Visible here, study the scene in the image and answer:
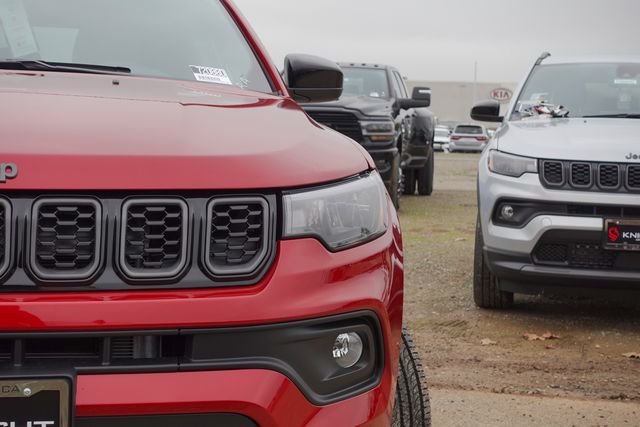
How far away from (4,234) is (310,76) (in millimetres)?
1812

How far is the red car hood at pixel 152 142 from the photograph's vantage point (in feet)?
6.81

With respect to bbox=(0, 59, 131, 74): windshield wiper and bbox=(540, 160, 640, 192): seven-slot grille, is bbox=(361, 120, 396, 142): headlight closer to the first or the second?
bbox=(540, 160, 640, 192): seven-slot grille

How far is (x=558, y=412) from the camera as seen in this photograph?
416 centimetres

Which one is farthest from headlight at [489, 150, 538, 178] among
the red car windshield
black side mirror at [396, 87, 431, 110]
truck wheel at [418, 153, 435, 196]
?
truck wheel at [418, 153, 435, 196]

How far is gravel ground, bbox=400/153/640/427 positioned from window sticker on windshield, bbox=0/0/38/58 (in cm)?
211

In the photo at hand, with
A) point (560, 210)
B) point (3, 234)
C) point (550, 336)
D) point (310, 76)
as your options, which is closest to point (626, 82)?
point (560, 210)

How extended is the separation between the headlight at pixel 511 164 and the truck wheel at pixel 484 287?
15.0 inches

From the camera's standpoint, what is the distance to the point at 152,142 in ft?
7.20

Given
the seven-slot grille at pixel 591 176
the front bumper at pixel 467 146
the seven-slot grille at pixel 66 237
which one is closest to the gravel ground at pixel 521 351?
the seven-slot grille at pixel 591 176

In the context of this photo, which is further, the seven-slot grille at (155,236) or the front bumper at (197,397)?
the seven-slot grille at (155,236)

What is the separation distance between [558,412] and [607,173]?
1.73 meters

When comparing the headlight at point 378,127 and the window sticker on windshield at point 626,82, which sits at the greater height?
the window sticker on windshield at point 626,82

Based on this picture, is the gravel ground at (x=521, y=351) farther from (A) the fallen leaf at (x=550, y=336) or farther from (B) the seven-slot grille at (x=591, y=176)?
(B) the seven-slot grille at (x=591, y=176)

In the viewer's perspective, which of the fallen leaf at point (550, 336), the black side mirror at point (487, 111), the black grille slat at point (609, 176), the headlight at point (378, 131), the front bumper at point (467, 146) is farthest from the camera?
the front bumper at point (467, 146)
